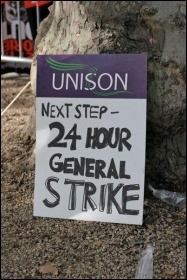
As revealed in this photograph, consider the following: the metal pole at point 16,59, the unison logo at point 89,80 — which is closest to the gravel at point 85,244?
the unison logo at point 89,80

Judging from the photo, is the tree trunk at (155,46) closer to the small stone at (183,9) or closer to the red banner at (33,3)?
the small stone at (183,9)

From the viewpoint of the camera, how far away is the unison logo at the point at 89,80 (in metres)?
3.21

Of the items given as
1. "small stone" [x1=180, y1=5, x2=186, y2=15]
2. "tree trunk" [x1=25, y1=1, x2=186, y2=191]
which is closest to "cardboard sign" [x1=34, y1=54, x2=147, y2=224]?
"tree trunk" [x1=25, y1=1, x2=186, y2=191]

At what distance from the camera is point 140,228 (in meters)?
3.18

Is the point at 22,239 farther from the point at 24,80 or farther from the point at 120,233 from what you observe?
the point at 24,80

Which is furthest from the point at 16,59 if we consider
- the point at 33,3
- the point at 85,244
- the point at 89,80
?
the point at 85,244

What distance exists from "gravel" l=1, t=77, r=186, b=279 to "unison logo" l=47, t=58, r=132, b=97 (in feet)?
2.64

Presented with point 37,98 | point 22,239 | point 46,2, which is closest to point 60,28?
point 37,98

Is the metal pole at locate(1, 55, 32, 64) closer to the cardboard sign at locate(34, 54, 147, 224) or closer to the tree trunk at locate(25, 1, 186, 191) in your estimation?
the tree trunk at locate(25, 1, 186, 191)

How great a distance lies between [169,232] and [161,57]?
3.69 feet

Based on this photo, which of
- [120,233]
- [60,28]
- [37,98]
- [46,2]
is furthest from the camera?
[46,2]

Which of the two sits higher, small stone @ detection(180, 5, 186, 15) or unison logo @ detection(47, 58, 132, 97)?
small stone @ detection(180, 5, 186, 15)

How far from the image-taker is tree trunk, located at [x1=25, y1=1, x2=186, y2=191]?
3.29 metres

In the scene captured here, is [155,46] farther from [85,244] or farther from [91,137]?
[85,244]
